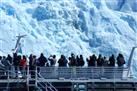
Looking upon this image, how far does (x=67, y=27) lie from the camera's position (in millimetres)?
94750

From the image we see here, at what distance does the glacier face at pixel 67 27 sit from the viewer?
8994cm

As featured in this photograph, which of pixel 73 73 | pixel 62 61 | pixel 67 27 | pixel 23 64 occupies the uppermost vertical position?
pixel 67 27

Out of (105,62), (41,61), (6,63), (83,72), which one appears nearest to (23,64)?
(6,63)

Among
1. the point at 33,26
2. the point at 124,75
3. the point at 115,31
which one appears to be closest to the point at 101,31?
the point at 115,31

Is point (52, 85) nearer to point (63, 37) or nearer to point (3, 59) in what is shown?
point (3, 59)

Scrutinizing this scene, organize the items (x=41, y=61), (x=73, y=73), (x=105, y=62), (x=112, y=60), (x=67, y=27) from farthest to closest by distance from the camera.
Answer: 1. (x=67, y=27)
2. (x=73, y=73)
3. (x=105, y=62)
4. (x=112, y=60)
5. (x=41, y=61)

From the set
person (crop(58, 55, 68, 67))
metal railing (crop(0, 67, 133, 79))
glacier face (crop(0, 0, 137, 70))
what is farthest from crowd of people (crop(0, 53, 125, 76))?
glacier face (crop(0, 0, 137, 70))

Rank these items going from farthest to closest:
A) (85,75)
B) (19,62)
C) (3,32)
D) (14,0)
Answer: (14,0)
(3,32)
(85,75)
(19,62)

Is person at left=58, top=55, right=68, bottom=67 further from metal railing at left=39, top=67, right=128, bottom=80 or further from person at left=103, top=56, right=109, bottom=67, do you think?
person at left=103, top=56, right=109, bottom=67

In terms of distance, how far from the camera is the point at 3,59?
137 feet

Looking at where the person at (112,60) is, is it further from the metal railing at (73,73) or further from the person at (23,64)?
the person at (23,64)

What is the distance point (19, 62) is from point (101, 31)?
5481cm

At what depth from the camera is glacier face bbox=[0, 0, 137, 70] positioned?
3541 inches

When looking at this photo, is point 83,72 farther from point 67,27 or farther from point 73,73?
point 67,27
